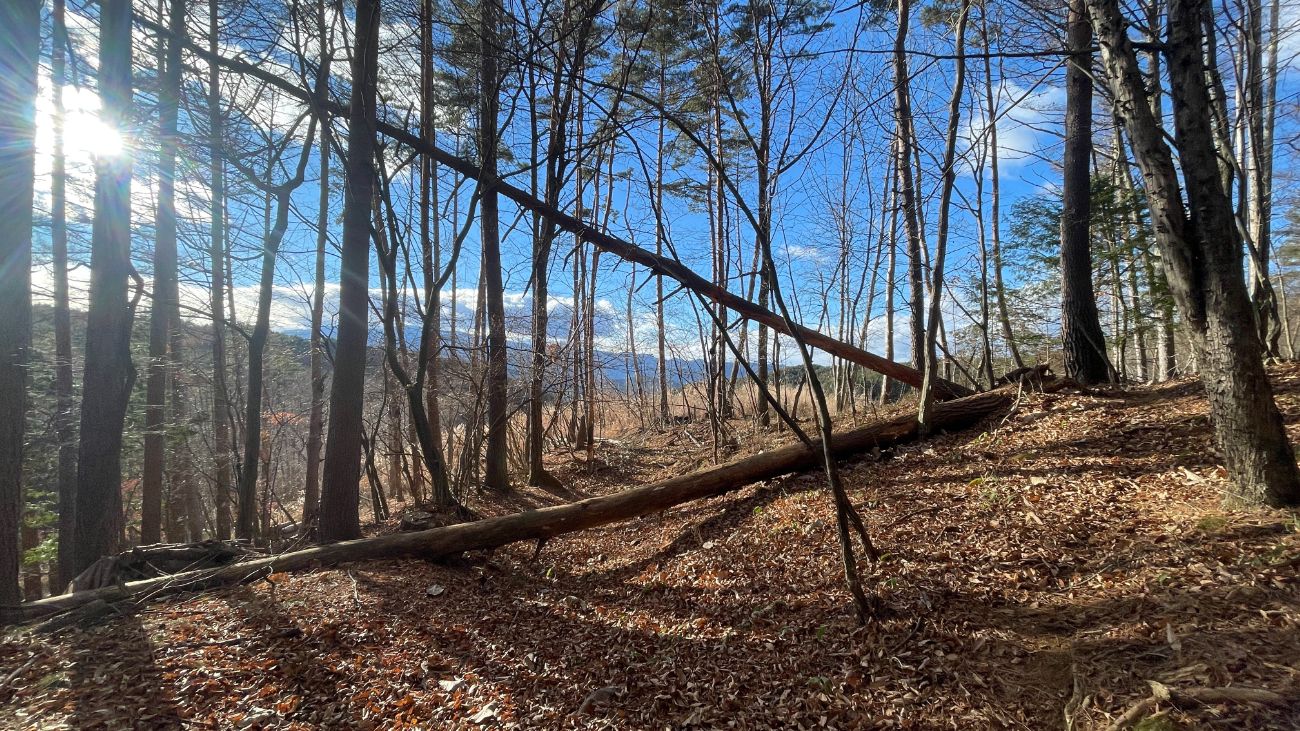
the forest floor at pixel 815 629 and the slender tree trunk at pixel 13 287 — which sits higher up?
the slender tree trunk at pixel 13 287

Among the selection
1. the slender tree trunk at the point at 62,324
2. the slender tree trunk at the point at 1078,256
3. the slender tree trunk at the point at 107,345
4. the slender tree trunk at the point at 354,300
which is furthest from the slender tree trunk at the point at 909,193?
the slender tree trunk at the point at 62,324

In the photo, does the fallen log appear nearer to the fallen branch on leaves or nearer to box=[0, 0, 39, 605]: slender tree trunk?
box=[0, 0, 39, 605]: slender tree trunk

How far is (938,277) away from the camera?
5504mm

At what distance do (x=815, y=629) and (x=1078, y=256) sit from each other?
20.4 ft

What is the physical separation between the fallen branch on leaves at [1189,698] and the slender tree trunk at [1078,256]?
17.9ft

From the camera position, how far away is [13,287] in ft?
13.5

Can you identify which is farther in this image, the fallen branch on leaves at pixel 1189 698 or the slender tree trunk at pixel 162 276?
the slender tree trunk at pixel 162 276

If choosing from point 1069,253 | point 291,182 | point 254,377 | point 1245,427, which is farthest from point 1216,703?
point 254,377

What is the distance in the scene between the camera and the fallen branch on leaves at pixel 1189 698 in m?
1.82

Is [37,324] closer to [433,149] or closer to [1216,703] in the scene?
[433,149]

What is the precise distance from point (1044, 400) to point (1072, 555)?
3195 millimetres

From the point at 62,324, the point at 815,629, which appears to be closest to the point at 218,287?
the point at 62,324

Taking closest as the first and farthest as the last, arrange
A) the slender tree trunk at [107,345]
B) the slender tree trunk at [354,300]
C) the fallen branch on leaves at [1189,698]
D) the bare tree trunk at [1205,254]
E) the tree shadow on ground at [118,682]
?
the fallen branch on leaves at [1189,698]
the tree shadow on ground at [118,682]
the bare tree trunk at [1205,254]
the slender tree trunk at [107,345]
the slender tree trunk at [354,300]

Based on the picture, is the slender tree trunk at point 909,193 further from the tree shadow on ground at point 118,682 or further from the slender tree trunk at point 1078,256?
the tree shadow on ground at point 118,682
